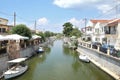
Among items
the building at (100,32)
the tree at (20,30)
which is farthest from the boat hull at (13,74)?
the building at (100,32)

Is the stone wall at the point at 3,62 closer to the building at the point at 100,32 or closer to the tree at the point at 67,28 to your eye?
the building at the point at 100,32

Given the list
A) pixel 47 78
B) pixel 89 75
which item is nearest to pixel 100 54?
pixel 89 75

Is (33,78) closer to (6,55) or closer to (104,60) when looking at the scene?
(6,55)

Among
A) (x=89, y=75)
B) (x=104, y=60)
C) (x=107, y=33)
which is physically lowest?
(x=89, y=75)

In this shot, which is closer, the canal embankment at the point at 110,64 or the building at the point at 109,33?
the canal embankment at the point at 110,64

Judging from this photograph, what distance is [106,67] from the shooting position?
25875mm

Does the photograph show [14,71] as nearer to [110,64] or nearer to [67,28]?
[110,64]

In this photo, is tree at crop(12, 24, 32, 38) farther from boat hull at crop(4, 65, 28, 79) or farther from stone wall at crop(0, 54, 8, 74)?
boat hull at crop(4, 65, 28, 79)

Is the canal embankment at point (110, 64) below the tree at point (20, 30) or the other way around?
below

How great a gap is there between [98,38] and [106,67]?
2592 cm

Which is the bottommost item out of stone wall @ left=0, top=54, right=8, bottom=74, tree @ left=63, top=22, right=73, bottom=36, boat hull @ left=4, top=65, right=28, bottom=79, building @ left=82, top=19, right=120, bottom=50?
boat hull @ left=4, top=65, right=28, bottom=79

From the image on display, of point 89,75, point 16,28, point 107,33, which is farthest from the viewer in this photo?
point 107,33

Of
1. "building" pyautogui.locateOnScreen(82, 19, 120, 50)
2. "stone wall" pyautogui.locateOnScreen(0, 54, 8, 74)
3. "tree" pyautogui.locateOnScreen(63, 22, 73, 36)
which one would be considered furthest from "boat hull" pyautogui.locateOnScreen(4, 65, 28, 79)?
"tree" pyautogui.locateOnScreen(63, 22, 73, 36)

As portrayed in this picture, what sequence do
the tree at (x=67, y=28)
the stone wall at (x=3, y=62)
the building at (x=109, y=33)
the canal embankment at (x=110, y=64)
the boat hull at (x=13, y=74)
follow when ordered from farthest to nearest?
the tree at (x=67, y=28), the building at (x=109, y=33), the stone wall at (x=3, y=62), the canal embankment at (x=110, y=64), the boat hull at (x=13, y=74)
